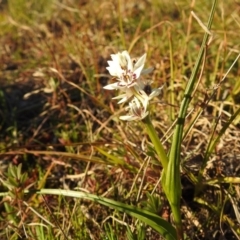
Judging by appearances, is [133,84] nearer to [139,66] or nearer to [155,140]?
[139,66]

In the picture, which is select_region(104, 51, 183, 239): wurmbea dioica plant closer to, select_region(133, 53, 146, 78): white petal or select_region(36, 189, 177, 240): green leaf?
select_region(133, 53, 146, 78): white petal

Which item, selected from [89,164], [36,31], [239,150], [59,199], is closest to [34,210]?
[59,199]

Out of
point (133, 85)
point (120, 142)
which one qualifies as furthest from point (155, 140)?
point (120, 142)

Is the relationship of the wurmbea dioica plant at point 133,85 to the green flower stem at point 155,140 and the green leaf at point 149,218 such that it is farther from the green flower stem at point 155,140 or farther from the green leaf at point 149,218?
the green leaf at point 149,218

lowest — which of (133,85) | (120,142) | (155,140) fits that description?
(120,142)

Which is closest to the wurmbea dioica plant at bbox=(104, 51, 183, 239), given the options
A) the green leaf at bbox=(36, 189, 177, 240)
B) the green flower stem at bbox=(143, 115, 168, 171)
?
the green flower stem at bbox=(143, 115, 168, 171)

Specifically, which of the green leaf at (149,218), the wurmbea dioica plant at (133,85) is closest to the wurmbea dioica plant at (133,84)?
the wurmbea dioica plant at (133,85)

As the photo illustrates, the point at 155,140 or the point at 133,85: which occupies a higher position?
the point at 133,85

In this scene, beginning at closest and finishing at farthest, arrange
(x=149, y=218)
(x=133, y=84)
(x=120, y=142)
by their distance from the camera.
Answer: (x=133, y=84)
(x=149, y=218)
(x=120, y=142)
